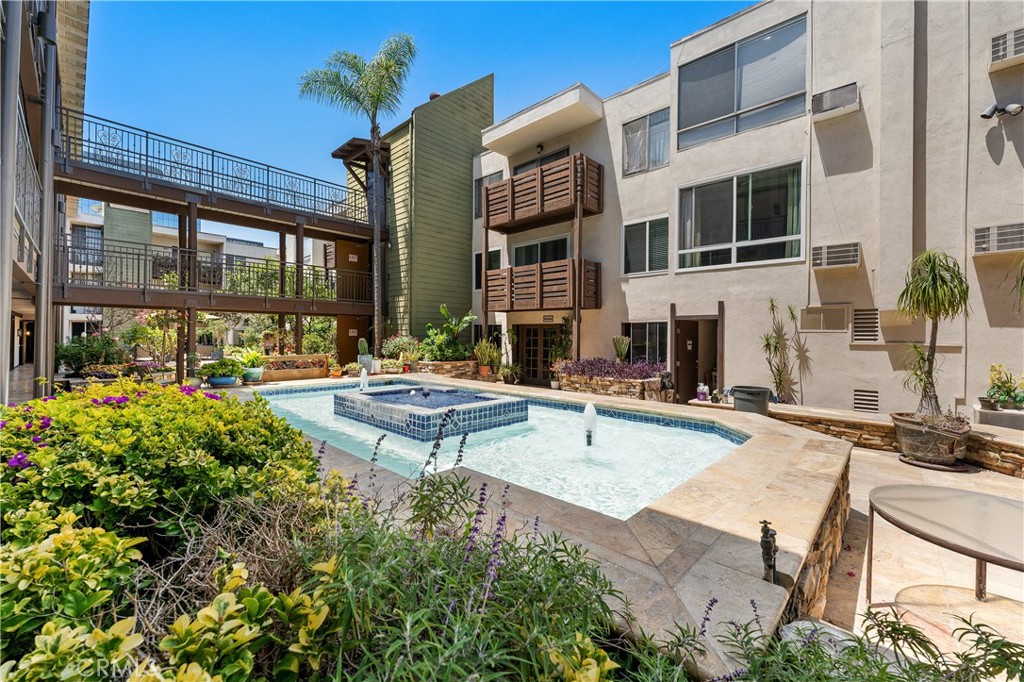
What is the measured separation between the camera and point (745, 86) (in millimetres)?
9500

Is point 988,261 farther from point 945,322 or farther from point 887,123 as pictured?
point 887,123

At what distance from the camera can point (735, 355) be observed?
9.39m

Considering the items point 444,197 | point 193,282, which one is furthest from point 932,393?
point 193,282

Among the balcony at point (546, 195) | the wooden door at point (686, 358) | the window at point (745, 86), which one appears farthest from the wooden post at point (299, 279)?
the window at point (745, 86)

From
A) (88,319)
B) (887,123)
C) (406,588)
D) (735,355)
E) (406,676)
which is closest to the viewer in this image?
(406,676)

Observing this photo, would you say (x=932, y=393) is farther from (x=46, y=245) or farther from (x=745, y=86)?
(x=46, y=245)

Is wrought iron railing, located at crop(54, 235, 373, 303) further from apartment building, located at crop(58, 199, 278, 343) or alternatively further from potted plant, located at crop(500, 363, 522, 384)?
potted plant, located at crop(500, 363, 522, 384)

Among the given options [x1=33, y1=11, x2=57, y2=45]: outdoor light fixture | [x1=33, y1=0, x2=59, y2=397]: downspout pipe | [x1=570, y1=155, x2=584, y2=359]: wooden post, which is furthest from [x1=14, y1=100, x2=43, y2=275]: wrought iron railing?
[x1=570, y1=155, x2=584, y2=359]: wooden post

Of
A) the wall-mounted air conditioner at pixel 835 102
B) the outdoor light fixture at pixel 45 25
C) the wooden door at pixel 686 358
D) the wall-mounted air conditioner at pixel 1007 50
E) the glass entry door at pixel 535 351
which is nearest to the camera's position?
the outdoor light fixture at pixel 45 25

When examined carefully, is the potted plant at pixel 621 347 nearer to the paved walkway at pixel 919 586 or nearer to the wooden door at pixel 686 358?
the wooden door at pixel 686 358

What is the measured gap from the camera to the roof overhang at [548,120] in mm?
11555

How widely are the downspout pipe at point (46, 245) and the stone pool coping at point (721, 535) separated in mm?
6196

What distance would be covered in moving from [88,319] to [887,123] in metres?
29.0

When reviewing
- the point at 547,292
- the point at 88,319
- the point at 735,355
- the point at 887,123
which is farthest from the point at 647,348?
the point at 88,319
